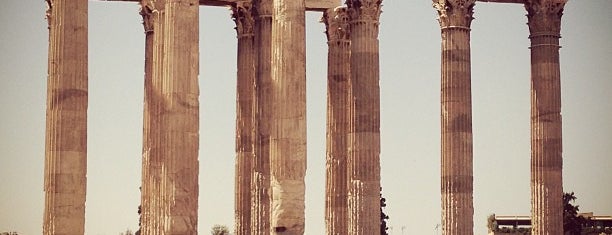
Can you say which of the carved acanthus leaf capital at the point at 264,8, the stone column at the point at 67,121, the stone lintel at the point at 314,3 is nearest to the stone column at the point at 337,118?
the stone lintel at the point at 314,3

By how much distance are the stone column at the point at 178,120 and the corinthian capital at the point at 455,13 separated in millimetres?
20163

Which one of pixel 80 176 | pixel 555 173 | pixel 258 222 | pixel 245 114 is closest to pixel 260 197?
pixel 258 222

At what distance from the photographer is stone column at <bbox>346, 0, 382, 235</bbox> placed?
3425 inches

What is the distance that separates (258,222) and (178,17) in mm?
15689

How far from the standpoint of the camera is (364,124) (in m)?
88.1

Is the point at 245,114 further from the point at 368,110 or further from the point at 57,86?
the point at 57,86

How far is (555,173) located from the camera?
299ft

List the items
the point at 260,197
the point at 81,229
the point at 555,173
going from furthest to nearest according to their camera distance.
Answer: the point at 555,173
the point at 260,197
the point at 81,229


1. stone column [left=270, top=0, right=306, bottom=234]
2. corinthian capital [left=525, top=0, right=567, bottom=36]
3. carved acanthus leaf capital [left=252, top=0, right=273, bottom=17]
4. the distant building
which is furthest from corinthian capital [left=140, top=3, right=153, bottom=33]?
the distant building

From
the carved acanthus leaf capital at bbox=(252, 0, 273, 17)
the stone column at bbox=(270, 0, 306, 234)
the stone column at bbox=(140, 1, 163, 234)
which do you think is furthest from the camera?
the carved acanthus leaf capital at bbox=(252, 0, 273, 17)

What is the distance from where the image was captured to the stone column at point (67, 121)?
75.4 m

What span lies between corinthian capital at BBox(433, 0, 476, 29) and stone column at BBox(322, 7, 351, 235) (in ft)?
20.7

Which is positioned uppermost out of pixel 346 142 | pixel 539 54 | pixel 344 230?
pixel 539 54

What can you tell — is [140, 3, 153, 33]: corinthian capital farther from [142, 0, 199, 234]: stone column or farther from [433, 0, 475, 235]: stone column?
[433, 0, 475, 235]: stone column
